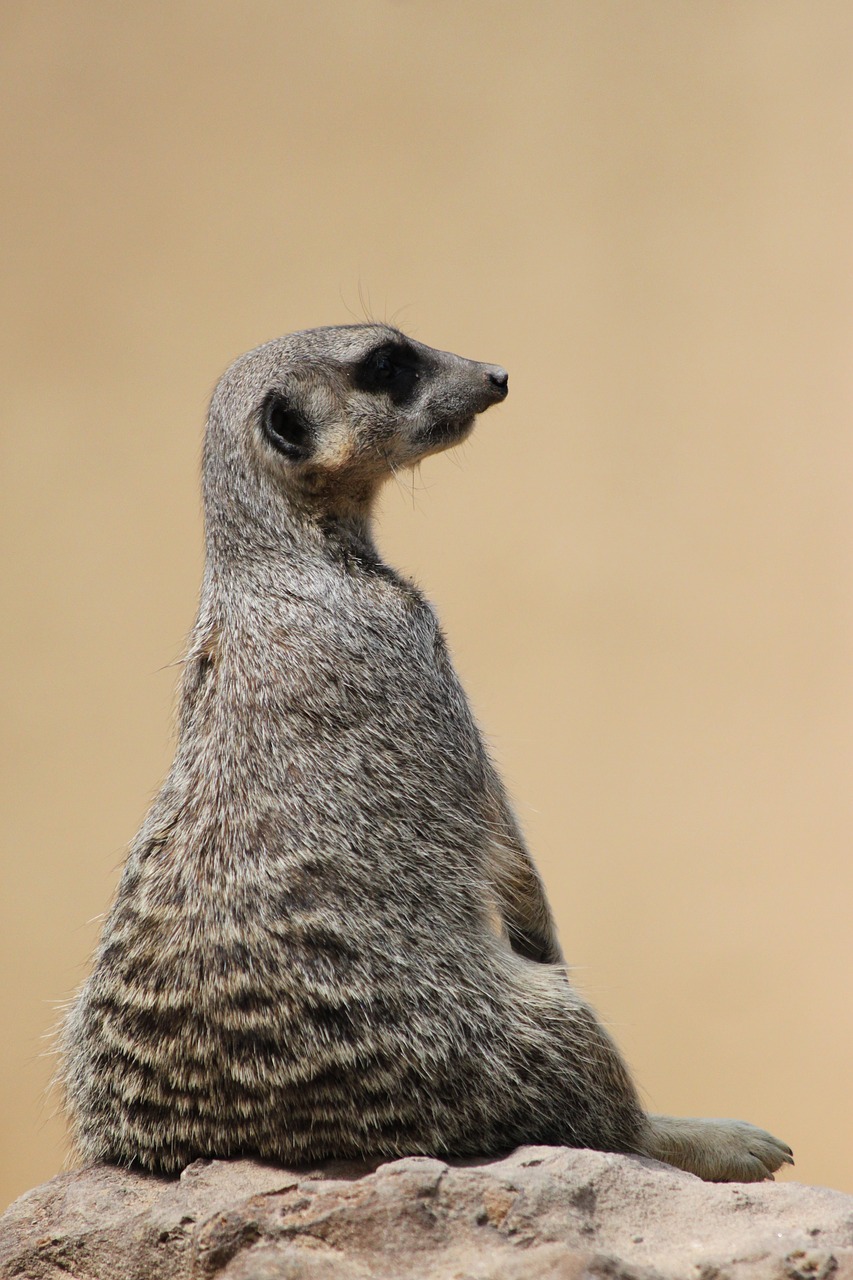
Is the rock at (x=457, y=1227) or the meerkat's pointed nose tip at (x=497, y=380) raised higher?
the meerkat's pointed nose tip at (x=497, y=380)

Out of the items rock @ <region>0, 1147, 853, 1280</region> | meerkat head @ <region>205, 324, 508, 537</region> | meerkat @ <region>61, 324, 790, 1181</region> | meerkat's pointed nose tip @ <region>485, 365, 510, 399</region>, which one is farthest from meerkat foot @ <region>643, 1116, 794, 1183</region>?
meerkat's pointed nose tip @ <region>485, 365, 510, 399</region>

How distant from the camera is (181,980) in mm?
1908

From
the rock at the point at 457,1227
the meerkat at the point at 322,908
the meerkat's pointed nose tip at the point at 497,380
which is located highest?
the meerkat's pointed nose tip at the point at 497,380

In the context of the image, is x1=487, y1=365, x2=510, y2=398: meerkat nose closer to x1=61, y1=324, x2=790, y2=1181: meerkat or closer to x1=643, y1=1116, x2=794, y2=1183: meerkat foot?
x1=61, y1=324, x2=790, y2=1181: meerkat

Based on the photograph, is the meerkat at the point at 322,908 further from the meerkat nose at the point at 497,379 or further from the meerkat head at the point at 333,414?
the meerkat nose at the point at 497,379

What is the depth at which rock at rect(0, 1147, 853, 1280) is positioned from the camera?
1503 millimetres

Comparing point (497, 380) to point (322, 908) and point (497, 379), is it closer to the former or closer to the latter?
point (497, 379)

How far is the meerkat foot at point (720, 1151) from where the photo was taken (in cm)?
209

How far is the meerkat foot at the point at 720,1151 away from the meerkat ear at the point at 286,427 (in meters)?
1.34

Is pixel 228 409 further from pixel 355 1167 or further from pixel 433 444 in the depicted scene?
pixel 355 1167

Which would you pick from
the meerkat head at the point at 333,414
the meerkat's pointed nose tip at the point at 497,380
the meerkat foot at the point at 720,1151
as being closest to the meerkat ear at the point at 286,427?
the meerkat head at the point at 333,414

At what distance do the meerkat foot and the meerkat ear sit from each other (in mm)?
1344

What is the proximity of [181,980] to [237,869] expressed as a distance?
19cm

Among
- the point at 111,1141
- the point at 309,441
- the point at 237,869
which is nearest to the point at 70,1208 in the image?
the point at 111,1141
